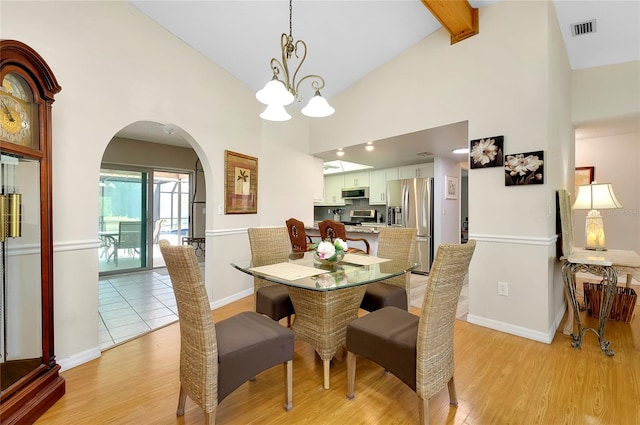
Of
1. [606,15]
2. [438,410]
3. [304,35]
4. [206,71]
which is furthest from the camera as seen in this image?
[206,71]

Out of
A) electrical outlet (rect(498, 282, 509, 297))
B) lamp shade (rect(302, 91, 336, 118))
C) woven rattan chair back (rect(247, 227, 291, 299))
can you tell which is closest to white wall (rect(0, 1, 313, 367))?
woven rattan chair back (rect(247, 227, 291, 299))

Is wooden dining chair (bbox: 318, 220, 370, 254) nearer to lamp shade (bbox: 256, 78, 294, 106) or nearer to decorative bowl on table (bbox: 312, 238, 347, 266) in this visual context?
decorative bowl on table (bbox: 312, 238, 347, 266)

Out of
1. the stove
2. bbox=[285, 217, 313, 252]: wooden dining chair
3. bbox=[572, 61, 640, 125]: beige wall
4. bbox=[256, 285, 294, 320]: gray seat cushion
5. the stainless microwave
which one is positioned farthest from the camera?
the stainless microwave

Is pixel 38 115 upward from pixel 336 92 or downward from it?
downward

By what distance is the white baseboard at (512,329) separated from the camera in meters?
2.51

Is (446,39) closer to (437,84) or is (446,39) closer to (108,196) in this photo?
(437,84)

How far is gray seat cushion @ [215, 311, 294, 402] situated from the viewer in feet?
4.58

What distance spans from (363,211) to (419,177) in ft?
5.05

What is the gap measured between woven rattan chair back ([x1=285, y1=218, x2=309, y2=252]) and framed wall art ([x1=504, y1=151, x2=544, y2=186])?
224 cm

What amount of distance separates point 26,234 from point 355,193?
5.64 m

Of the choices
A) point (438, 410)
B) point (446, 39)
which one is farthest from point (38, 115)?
point (446, 39)

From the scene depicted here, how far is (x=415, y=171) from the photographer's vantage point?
5.71 m

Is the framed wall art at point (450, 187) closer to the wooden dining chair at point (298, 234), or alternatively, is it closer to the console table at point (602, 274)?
the console table at point (602, 274)

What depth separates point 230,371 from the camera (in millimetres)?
1404
